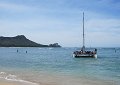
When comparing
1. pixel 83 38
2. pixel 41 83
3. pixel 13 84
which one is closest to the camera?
pixel 13 84

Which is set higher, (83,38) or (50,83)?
(83,38)

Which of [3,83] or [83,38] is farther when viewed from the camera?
[83,38]

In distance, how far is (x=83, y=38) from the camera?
7000 cm

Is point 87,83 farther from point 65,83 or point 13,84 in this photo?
point 13,84

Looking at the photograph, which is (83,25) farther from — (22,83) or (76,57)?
(22,83)

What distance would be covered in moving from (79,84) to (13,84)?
222 inches

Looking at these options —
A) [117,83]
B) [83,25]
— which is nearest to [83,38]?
[83,25]

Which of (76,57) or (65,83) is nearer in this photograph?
(65,83)

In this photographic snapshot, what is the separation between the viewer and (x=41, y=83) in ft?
79.4

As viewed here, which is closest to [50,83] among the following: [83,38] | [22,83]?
[22,83]

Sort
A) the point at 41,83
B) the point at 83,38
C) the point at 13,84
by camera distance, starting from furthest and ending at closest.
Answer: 1. the point at 83,38
2. the point at 41,83
3. the point at 13,84

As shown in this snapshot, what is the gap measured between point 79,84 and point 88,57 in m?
46.9

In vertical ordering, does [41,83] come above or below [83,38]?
below

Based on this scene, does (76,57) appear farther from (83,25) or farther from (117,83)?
(117,83)
